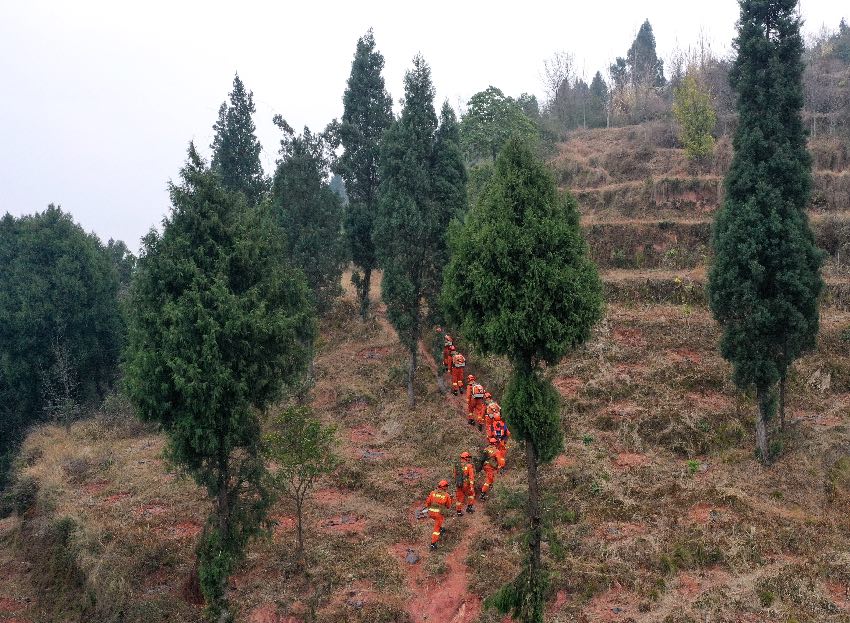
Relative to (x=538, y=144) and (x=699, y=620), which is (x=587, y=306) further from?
(x=538, y=144)

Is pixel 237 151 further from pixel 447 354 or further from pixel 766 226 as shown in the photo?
pixel 766 226

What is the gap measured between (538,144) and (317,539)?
31.1 metres

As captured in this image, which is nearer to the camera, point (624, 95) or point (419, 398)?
point (419, 398)

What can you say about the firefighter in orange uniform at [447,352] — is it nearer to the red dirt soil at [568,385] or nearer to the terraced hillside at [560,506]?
the terraced hillside at [560,506]

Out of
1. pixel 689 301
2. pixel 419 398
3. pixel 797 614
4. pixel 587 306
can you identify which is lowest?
pixel 797 614

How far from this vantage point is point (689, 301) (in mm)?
26953

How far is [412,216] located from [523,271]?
36.1ft

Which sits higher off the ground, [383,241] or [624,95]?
[624,95]

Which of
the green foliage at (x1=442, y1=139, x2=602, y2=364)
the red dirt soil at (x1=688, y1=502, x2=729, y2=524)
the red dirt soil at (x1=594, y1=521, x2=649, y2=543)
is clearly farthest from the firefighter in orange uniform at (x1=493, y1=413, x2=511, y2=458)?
the green foliage at (x1=442, y1=139, x2=602, y2=364)

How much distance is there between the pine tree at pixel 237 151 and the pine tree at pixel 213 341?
54.7ft

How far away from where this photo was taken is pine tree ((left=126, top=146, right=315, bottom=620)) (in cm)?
1239

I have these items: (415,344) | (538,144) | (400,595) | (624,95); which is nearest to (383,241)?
(415,344)

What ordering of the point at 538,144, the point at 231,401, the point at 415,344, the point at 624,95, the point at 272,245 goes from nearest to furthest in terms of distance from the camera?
the point at 231,401 → the point at 272,245 → the point at 415,344 → the point at 538,144 → the point at 624,95

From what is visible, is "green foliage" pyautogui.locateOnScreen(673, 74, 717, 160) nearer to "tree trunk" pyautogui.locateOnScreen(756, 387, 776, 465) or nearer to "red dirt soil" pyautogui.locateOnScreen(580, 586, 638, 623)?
"tree trunk" pyautogui.locateOnScreen(756, 387, 776, 465)
